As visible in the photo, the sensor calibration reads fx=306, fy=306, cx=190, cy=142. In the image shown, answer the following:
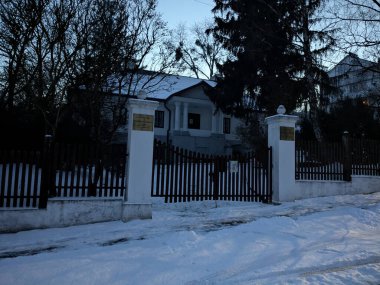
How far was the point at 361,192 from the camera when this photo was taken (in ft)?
35.0

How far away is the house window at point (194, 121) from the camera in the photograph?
29.3m

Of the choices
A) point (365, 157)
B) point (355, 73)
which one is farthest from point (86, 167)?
point (355, 73)

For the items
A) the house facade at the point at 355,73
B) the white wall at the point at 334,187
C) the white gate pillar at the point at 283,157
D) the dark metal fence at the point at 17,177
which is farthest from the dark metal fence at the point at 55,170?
the house facade at the point at 355,73

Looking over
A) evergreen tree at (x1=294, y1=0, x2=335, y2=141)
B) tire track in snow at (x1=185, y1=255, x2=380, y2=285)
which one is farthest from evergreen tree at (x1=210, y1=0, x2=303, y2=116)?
tire track in snow at (x1=185, y1=255, x2=380, y2=285)

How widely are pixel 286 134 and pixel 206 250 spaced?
542 centimetres

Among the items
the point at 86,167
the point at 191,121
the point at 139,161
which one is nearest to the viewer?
the point at 86,167

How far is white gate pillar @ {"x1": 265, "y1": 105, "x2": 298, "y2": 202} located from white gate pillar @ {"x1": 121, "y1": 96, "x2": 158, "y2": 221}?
398cm

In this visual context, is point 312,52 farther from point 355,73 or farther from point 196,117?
point 196,117

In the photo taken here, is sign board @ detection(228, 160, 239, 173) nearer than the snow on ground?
No

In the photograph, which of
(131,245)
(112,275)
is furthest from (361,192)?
(112,275)

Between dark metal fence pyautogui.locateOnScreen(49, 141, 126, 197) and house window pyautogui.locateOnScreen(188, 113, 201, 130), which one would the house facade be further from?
house window pyautogui.locateOnScreen(188, 113, 201, 130)

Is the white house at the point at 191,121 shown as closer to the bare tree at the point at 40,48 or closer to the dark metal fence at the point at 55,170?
the bare tree at the point at 40,48

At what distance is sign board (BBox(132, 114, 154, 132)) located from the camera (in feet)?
23.7

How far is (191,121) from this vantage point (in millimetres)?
29344
